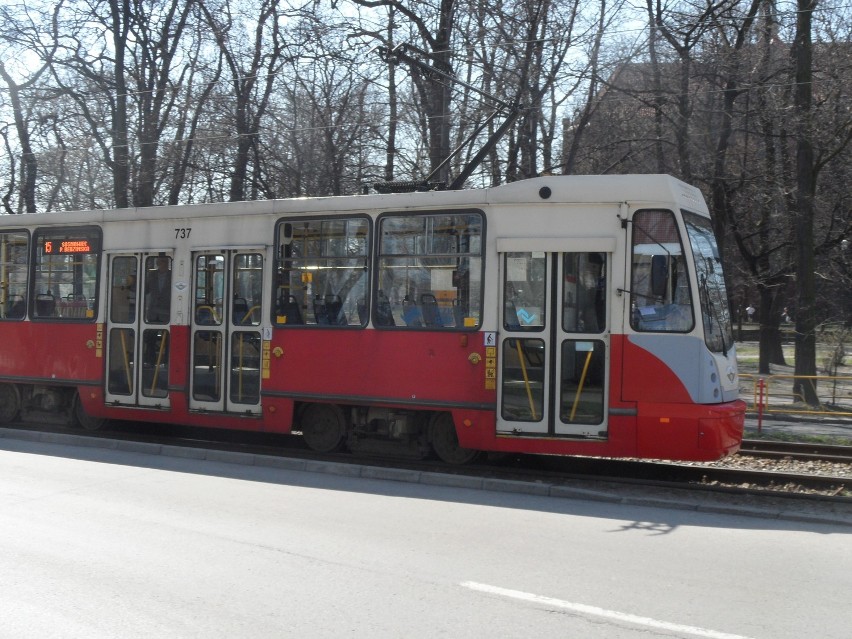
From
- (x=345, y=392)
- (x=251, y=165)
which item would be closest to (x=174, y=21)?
(x=251, y=165)

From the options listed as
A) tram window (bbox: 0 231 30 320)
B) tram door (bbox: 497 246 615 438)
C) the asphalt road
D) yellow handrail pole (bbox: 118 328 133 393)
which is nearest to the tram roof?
tram door (bbox: 497 246 615 438)

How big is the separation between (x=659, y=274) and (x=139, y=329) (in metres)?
7.47

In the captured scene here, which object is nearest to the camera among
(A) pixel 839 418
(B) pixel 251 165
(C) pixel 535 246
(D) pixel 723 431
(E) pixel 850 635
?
(E) pixel 850 635

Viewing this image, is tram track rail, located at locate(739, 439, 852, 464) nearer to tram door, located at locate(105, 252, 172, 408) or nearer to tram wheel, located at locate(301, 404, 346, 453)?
tram wheel, located at locate(301, 404, 346, 453)

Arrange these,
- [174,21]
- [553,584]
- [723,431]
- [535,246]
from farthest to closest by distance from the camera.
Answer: [174,21], [535,246], [723,431], [553,584]

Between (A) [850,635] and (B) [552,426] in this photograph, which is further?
(B) [552,426]

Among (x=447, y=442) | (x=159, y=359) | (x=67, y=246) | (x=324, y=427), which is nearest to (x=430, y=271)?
(x=447, y=442)

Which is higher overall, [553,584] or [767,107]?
Answer: [767,107]

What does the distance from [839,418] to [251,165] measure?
1557 cm

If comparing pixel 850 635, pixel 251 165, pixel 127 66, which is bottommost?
pixel 850 635

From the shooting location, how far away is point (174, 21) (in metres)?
25.7

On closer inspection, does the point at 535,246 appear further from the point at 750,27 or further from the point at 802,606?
the point at 750,27

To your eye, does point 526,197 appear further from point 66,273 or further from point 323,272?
point 66,273

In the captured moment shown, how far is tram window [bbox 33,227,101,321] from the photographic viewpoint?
44.6ft
